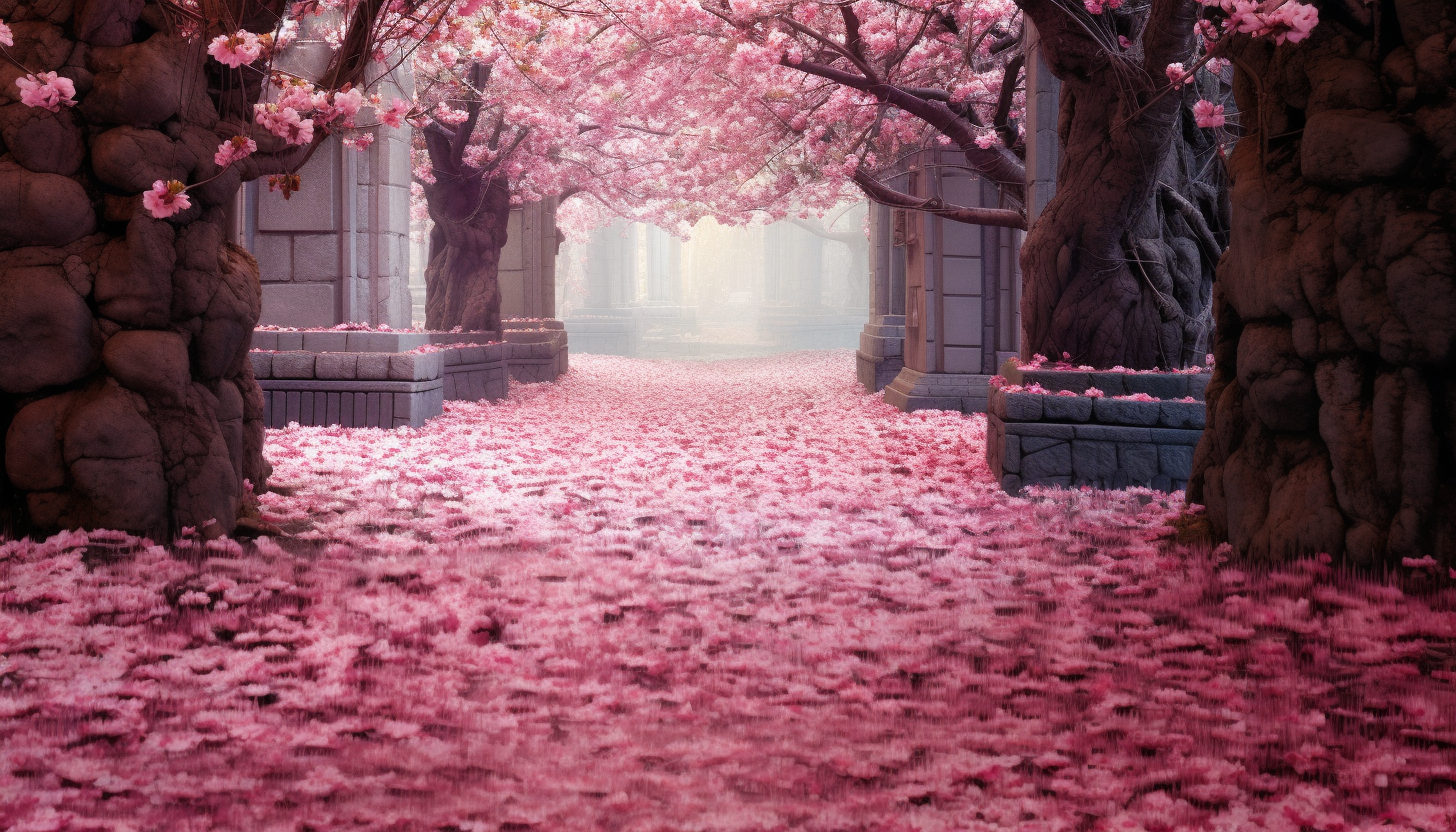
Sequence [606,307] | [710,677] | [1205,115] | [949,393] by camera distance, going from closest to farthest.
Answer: [710,677] → [1205,115] → [949,393] → [606,307]

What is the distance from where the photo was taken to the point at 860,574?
4875 mm

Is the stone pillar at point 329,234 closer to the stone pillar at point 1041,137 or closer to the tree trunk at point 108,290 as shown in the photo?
the tree trunk at point 108,290

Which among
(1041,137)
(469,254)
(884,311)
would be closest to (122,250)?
(1041,137)

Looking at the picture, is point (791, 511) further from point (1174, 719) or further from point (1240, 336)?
point (1174, 719)

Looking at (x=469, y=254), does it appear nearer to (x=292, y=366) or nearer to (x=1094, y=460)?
(x=292, y=366)

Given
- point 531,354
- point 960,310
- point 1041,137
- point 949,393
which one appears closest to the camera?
point 1041,137

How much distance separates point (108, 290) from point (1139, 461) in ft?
19.8

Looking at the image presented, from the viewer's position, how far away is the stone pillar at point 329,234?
10.2 m

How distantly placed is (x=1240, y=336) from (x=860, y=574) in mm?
2181

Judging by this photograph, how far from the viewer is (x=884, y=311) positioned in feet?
58.2

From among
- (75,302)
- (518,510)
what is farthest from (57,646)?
(518,510)

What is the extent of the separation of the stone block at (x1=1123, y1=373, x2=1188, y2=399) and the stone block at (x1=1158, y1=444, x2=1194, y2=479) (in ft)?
1.17

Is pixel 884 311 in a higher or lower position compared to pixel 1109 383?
higher

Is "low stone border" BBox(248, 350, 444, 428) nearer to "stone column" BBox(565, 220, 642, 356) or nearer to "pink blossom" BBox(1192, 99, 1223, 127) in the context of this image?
"pink blossom" BBox(1192, 99, 1223, 127)
